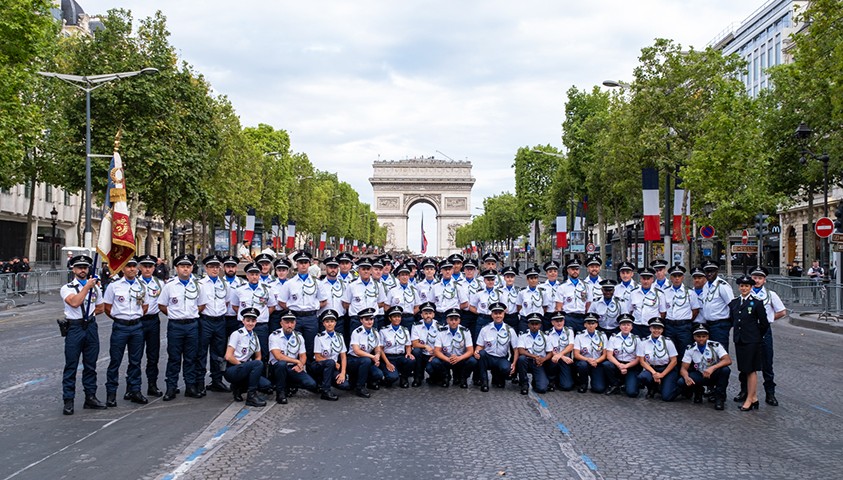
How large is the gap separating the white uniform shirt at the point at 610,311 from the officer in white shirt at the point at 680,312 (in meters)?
0.85

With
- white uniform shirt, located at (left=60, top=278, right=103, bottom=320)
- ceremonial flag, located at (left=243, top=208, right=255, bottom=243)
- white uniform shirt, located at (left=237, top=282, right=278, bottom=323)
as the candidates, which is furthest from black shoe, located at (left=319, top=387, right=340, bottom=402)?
ceremonial flag, located at (left=243, top=208, right=255, bottom=243)

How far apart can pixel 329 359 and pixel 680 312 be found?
4.86m

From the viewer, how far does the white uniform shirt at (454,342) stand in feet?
39.8

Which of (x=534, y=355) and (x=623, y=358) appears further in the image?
(x=534, y=355)

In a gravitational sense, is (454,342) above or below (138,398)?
above

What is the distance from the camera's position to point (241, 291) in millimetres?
11695

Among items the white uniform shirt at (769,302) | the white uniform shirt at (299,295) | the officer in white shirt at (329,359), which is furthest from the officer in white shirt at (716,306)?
the white uniform shirt at (299,295)

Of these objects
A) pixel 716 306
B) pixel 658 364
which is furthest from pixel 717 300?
pixel 658 364

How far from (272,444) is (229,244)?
38.6 metres

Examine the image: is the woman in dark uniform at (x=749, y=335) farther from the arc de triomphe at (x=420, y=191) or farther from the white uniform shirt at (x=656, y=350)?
the arc de triomphe at (x=420, y=191)

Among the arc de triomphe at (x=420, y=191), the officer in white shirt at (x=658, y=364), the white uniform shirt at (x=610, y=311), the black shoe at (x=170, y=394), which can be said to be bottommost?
the black shoe at (x=170, y=394)

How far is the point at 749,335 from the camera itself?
10531mm

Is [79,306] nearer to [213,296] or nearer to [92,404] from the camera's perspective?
[92,404]

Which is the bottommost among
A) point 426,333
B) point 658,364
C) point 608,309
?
point 658,364
